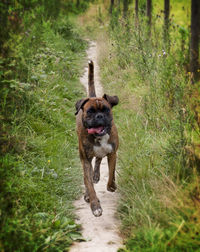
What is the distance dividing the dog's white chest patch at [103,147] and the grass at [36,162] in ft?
2.58

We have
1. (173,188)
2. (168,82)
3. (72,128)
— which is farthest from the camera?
(72,128)

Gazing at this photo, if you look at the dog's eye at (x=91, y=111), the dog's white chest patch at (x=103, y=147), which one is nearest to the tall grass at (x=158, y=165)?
the dog's white chest patch at (x=103, y=147)

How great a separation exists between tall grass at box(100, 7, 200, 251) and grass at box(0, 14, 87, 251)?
0.78m

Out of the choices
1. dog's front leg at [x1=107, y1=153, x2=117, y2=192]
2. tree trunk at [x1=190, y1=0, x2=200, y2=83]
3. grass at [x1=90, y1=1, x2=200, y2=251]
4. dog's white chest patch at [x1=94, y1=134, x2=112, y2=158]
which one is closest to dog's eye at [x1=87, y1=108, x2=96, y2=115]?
dog's white chest patch at [x1=94, y1=134, x2=112, y2=158]

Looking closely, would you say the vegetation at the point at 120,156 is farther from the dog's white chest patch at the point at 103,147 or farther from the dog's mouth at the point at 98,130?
the dog's mouth at the point at 98,130

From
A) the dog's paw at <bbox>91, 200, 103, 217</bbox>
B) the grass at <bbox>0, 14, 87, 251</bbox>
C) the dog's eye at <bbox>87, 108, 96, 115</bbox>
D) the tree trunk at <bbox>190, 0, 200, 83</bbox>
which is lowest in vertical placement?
the dog's paw at <bbox>91, 200, 103, 217</bbox>

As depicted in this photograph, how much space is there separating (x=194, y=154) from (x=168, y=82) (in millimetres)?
2177

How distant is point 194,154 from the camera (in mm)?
3865

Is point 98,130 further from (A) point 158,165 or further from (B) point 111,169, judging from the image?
(A) point 158,165

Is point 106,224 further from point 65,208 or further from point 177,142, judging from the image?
point 177,142

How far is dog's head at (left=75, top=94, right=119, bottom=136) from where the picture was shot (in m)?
4.50

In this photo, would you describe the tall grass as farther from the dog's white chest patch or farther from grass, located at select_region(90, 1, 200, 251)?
the dog's white chest patch

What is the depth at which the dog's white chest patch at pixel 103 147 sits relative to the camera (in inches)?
186

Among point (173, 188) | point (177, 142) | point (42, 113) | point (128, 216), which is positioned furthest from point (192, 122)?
point (42, 113)
